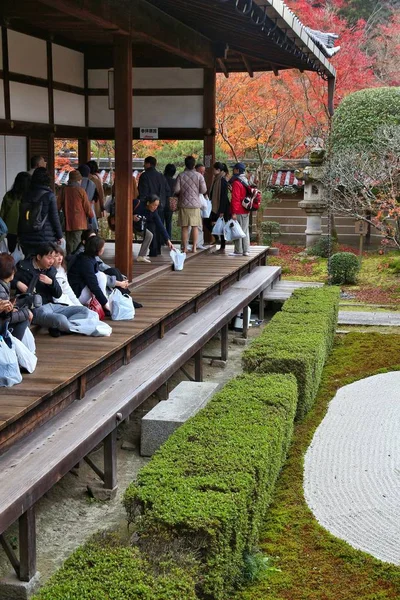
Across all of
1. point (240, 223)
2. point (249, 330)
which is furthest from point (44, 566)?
point (240, 223)

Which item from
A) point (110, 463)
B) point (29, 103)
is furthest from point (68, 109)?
point (110, 463)

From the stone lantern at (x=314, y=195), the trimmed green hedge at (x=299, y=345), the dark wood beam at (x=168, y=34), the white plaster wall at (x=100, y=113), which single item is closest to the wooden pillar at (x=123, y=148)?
the dark wood beam at (x=168, y=34)

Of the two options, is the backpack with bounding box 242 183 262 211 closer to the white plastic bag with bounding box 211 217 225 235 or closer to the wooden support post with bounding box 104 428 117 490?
the white plastic bag with bounding box 211 217 225 235

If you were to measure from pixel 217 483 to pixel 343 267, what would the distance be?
12237 mm

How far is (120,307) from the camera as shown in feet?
27.1

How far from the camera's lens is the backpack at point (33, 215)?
8.63 meters

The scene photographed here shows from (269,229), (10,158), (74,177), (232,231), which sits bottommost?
(269,229)

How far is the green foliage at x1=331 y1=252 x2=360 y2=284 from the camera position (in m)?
16.6

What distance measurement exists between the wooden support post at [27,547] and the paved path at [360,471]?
2107mm

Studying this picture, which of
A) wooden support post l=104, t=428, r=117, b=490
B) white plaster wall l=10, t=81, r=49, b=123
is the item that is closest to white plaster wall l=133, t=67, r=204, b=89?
white plaster wall l=10, t=81, r=49, b=123

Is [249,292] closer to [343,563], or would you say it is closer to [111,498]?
[111,498]

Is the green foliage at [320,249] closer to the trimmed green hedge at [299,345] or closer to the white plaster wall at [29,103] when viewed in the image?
the trimmed green hedge at [299,345]

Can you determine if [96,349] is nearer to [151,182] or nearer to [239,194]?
[151,182]

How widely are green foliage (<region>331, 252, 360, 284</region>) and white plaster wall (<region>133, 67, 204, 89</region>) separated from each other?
467cm
